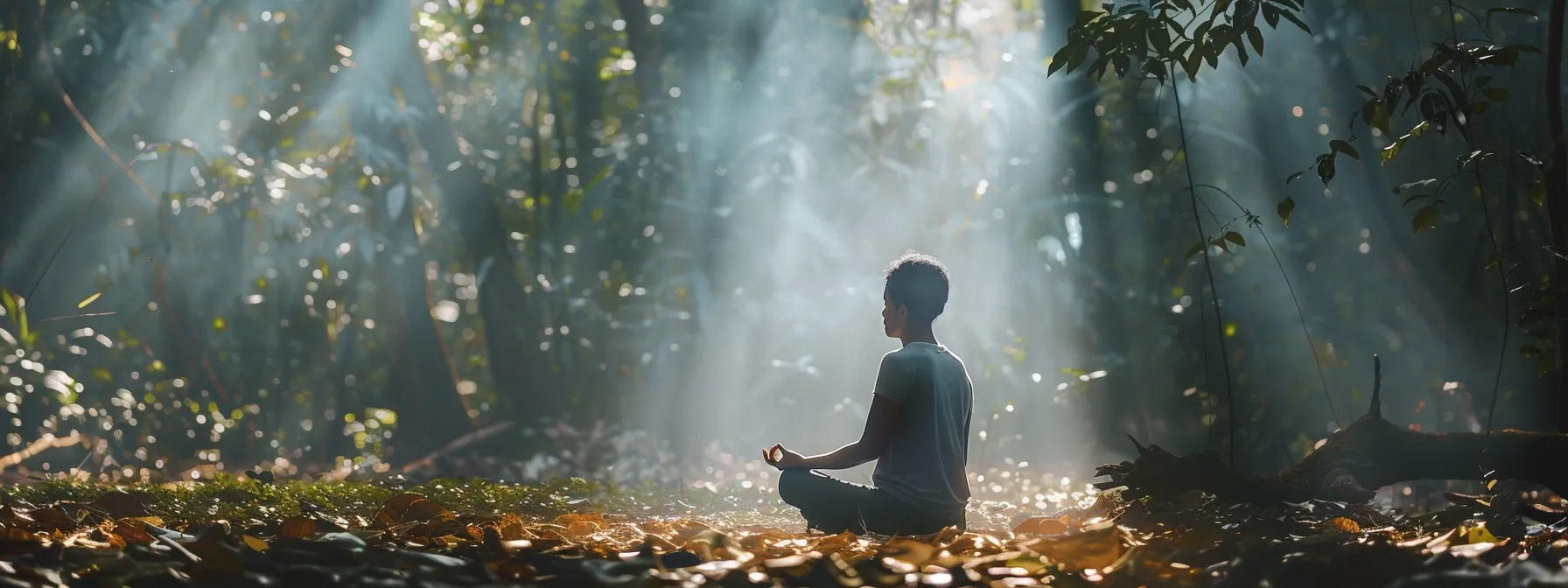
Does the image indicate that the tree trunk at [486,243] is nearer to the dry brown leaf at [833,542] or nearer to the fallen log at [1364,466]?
the fallen log at [1364,466]

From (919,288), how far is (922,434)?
46 cm

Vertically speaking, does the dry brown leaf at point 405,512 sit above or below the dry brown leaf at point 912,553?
above

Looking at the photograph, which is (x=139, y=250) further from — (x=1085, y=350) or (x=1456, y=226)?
(x=1456, y=226)

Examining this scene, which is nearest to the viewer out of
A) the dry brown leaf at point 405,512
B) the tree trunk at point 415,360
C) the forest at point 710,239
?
the dry brown leaf at point 405,512

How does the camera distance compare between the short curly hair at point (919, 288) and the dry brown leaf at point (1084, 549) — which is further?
the short curly hair at point (919, 288)

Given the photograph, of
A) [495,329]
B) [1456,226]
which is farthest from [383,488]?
[1456,226]

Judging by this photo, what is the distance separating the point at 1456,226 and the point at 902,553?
7.05 m

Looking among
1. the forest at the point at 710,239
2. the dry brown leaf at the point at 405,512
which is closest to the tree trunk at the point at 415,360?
the forest at the point at 710,239

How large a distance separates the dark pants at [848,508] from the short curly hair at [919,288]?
578 millimetres

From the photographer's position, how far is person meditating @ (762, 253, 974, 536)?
3.62 meters

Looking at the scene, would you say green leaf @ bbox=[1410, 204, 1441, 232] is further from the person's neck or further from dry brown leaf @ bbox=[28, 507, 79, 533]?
dry brown leaf @ bbox=[28, 507, 79, 533]

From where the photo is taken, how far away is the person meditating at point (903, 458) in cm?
362

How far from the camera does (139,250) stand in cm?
898

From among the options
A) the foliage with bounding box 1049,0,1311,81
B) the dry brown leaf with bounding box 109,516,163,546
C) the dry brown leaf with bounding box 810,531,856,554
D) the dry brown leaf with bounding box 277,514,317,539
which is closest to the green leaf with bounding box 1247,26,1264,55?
the foliage with bounding box 1049,0,1311,81
